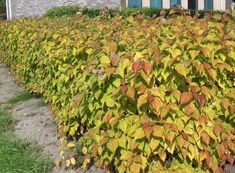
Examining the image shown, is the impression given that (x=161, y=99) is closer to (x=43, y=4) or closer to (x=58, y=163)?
(x=58, y=163)

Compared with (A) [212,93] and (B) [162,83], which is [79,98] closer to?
(B) [162,83]

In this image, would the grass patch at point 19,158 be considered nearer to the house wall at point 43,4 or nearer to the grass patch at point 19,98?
the grass patch at point 19,98

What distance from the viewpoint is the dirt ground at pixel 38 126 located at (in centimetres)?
517

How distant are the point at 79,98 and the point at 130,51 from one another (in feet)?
1.98

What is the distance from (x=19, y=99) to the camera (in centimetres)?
768

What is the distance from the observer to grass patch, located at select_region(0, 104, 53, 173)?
4746 millimetres

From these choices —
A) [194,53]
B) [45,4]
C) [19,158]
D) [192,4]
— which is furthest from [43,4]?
[194,53]

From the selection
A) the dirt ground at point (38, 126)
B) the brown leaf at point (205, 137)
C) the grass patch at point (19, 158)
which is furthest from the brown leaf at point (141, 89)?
the grass patch at point (19, 158)

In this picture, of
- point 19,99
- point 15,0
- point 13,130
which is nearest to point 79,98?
point 13,130

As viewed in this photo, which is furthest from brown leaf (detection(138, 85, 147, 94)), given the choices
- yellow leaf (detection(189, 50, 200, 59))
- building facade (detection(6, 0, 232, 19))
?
building facade (detection(6, 0, 232, 19))

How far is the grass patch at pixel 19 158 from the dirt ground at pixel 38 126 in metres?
0.10

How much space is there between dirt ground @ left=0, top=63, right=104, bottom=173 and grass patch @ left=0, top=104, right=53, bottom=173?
10 centimetres

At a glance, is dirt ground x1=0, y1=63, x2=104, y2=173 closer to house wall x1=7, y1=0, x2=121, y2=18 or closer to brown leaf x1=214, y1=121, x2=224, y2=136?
brown leaf x1=214, y1=121, x2=224, y2=136

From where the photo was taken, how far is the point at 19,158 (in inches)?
197
